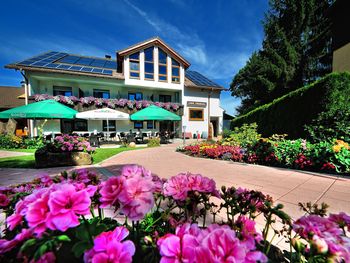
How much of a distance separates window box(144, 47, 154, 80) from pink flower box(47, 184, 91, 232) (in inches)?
677

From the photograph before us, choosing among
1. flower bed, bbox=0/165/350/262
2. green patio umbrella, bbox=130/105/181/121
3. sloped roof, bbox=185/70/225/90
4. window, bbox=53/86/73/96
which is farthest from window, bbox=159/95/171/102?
flower bed, bbox=0/165/350/262

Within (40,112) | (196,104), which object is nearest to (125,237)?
(40,112)

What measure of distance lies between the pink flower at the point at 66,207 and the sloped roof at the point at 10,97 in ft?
102

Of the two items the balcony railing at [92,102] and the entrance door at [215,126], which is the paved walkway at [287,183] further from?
the entrance door at [215,126]

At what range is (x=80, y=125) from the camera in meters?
15.8

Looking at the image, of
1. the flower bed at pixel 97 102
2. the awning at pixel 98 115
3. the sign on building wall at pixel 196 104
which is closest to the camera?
the awning at pixel 98 115

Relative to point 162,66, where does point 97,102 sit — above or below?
below

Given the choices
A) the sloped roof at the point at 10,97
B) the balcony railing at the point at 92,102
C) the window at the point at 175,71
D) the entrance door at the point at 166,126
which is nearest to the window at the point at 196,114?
the entrance door at the point at 166,126

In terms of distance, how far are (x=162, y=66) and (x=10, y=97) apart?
919 inches

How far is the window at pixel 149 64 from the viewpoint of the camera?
55.5 ft

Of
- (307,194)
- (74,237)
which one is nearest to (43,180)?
(74,237)

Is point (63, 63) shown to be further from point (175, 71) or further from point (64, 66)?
point (175, 71)

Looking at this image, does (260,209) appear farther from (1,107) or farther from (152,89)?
(1,107)

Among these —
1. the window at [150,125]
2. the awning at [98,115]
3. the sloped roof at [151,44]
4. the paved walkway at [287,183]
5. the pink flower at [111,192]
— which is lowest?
the paved walkway at [287,183]
